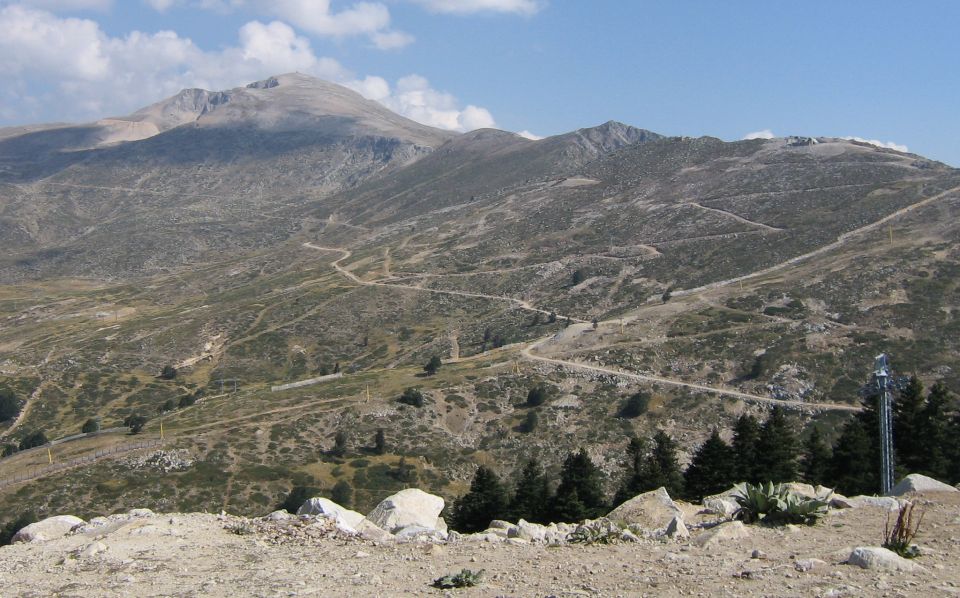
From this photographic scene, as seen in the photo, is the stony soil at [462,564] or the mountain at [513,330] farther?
the mountain at [513,330]

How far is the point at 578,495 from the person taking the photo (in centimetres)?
3164

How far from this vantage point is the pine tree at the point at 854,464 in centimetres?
2725

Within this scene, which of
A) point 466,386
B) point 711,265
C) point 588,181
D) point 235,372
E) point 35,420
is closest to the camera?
point 466,386

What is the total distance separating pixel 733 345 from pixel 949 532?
58.8 m

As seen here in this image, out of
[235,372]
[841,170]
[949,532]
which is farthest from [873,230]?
[949,532]

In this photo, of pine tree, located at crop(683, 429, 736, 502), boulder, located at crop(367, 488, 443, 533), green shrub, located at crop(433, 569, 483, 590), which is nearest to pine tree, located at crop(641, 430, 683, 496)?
pine tree, located at crop(683, 429, 736, 502)

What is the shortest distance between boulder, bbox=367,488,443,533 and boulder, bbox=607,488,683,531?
444 cm

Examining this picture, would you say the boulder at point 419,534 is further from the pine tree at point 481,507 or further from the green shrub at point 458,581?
the pine tree at point 481,507

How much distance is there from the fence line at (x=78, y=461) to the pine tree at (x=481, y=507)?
2991 centimetres

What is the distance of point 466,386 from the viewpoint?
219 ft

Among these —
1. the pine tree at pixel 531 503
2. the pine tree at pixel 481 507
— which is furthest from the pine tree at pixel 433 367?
the pine tree at pixel 531 503

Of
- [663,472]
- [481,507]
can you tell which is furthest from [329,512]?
[663,472]

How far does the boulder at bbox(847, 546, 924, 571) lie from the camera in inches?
388

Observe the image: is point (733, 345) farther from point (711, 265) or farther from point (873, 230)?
point (873, 230)
